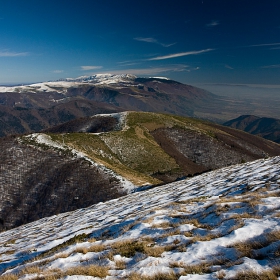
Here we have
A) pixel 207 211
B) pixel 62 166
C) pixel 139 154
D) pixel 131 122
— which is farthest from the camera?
pixel 131 122

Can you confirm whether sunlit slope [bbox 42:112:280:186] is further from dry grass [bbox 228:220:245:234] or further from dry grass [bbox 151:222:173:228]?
dry grass [bbox 228:220:245:234]

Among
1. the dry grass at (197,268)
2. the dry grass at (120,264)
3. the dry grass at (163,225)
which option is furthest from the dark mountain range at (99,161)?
the dry grass at (197,268)

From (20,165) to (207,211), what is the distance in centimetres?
4577

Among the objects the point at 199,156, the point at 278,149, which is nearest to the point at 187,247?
the point at 199,156

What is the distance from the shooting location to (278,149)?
100 meters

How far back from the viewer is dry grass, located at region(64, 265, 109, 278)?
21.7 ft

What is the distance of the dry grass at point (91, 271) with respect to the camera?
6613 mm

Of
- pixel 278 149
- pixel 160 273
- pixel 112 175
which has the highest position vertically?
pixel 160 273

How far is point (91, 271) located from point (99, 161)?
39.3 meters

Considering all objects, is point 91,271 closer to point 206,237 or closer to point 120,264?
point 120,264

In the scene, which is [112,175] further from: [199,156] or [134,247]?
[199,156]

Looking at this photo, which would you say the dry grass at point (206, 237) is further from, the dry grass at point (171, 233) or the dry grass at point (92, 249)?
the dry grass at point (92, 249)

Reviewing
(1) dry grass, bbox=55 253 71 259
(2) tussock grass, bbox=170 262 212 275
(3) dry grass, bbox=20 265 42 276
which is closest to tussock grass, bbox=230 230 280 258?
(2) tussock grass, bbox=170 262 212 275

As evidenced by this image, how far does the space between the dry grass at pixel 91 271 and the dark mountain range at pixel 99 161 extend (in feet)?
93.2
